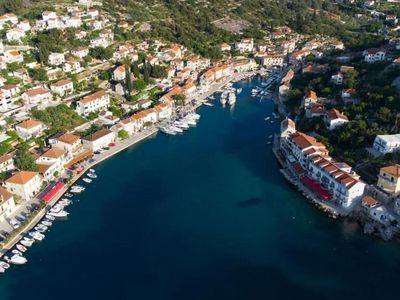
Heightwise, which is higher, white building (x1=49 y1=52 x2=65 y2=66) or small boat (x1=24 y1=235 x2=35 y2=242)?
white building (x1=49 y1=52 x2=65 y2=66)

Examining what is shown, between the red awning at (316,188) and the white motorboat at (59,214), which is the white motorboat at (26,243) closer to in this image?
the white motorboat at (59,214)

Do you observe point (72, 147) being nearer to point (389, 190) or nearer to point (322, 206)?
point (322, 206)

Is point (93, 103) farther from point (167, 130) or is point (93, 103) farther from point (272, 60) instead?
point (272, 60)

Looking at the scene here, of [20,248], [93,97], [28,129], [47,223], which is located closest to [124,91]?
[93,97]

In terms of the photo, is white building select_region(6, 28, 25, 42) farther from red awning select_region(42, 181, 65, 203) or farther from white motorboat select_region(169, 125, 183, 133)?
red awning select_region(42, 181, 65, 203)

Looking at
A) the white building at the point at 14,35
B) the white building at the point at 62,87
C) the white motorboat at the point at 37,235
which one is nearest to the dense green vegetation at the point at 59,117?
the white building at the point at 62,87

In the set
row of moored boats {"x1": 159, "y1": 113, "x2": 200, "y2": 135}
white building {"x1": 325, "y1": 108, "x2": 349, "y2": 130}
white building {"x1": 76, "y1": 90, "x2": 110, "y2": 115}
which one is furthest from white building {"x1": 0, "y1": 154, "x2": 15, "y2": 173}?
white building {"x1": 325, "y1": 108, "x2": 349, "y2": 130}
